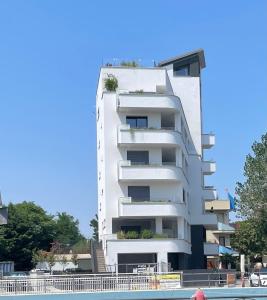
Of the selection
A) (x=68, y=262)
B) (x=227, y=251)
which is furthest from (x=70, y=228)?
Answer: (x=227, y=251)

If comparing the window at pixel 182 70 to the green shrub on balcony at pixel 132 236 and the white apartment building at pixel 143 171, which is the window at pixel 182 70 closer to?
the white apartment building at pixel 143 171

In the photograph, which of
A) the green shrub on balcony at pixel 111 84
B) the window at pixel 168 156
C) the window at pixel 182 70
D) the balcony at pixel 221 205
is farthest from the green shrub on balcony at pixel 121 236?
the balcony at pixel 221 205

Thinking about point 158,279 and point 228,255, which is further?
point 228,255

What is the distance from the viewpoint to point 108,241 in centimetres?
5488

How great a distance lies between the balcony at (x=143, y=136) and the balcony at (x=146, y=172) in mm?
1874

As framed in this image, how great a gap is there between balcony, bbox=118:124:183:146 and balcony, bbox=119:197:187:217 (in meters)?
4.94

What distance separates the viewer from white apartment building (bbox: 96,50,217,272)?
55.5 m

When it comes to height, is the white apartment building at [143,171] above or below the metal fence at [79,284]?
above

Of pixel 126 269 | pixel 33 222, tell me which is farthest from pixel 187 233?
pixel 33 222

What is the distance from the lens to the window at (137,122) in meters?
59.9

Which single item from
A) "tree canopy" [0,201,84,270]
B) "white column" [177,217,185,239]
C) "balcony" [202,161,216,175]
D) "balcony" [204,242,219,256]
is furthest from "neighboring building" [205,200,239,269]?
"white column" [177,217,185,239]

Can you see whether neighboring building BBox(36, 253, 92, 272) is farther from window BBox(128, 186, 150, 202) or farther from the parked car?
the parked car

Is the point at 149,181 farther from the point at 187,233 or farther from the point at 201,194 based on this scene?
the point at 201,194

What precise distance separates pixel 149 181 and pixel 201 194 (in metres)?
11.9
